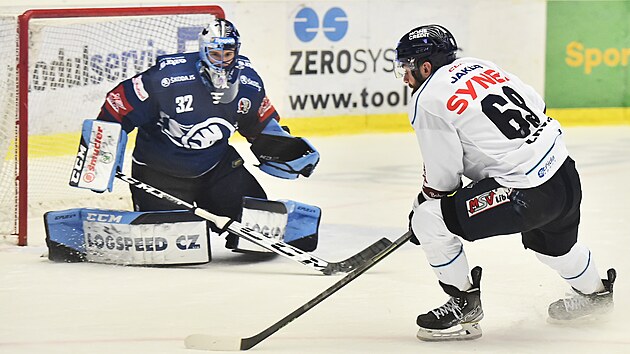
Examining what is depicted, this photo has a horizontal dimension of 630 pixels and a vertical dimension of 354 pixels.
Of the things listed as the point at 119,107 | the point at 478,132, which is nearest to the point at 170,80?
the point at 119,107

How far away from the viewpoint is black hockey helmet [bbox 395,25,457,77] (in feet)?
12.7

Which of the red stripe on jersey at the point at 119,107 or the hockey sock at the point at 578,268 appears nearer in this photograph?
the hockey sock at the point at 578,268

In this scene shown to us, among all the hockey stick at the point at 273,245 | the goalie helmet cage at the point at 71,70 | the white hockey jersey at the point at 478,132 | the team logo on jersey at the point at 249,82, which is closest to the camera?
the white hockey jersey at the point at 478,132

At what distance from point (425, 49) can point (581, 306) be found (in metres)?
0.93

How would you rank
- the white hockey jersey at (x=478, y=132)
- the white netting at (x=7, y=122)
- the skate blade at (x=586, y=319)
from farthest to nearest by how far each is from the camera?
the white netting at (x=7, y=122) < the skate blade at (x=586, y=319) < the white hockey jersey at (x=478, y=132)

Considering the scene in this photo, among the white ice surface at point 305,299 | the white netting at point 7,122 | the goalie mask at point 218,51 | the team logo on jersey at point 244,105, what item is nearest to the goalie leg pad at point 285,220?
the white ice surface at point 305,299

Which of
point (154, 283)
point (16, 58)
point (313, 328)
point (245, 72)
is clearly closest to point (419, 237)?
point (313, 328)

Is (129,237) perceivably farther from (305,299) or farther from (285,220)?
(305,299)

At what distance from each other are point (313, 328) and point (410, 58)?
84cm

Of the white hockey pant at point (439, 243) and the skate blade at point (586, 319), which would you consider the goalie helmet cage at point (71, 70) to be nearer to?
the white hockey pant at point (439, 243)

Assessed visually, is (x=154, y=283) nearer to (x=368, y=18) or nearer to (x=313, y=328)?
(x=313, y=328)

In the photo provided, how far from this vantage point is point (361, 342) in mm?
3873

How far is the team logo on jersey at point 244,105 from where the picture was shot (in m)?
5.28

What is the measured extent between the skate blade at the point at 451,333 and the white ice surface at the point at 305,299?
0.03 meters
